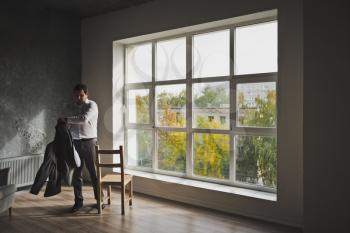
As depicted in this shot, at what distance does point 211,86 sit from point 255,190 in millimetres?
1597

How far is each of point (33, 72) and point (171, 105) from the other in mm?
2331

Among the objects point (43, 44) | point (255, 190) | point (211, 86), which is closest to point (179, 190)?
point (255, 190)

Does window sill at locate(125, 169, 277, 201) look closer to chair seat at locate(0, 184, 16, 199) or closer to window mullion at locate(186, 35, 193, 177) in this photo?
window mullion at locate(186, 35, 193, 177)

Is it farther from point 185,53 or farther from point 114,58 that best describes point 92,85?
point 185,53

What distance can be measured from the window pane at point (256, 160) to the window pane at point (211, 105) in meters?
0.38

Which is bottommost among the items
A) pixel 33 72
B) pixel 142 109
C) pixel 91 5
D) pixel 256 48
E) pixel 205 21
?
pixel 142 109

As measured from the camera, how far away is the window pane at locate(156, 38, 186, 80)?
16.3 ft

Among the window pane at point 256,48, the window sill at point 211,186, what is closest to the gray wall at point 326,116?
the window sill at point 211,186

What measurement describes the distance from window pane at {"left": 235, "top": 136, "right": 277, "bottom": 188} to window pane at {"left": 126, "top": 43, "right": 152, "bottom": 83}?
2.04 metres

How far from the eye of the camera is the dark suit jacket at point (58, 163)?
3990 millimetres

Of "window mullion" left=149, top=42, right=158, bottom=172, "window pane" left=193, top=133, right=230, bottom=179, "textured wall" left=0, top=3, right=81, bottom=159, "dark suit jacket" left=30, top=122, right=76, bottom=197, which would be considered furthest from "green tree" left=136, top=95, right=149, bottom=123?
"dark suit jacket" left=30, top=122, right=76, bottom=197

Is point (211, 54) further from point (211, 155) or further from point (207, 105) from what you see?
point (211, 155)

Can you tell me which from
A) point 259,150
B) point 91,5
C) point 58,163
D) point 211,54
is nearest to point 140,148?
point 58,163

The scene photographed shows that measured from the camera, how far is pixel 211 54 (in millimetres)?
4641
